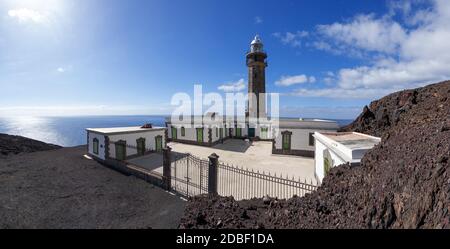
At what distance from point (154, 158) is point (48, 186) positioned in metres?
7.62

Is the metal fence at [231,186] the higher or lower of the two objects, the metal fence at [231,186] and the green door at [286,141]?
the lower

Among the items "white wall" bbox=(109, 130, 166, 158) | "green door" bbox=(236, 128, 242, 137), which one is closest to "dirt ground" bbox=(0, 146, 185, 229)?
"white wall" bbox=(109, 130, 166, 158)

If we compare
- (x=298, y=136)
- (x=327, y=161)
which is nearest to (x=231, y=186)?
(x=327, y=161)

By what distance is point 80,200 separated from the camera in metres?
9.45

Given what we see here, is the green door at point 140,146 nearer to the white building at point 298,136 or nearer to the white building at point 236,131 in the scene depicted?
the white building at point 236,131

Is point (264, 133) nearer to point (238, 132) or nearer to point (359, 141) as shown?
point (238, 132)

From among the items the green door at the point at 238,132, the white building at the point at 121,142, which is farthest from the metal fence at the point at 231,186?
the green door at the point at 238,132

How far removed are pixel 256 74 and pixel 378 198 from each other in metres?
27.2

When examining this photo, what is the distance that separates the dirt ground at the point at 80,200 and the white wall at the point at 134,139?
1.99 metres

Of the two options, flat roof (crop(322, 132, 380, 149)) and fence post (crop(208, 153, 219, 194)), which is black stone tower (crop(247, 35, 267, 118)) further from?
fence post (crop(208, 153, 219, 194))

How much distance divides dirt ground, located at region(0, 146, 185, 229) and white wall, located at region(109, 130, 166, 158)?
1986mm

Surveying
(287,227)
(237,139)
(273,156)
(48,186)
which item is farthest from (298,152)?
(48,186)

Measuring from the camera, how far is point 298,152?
64.1 feet

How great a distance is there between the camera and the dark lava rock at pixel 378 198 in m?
3.49
